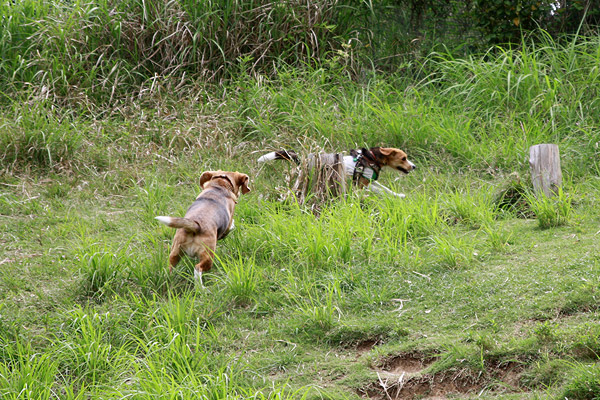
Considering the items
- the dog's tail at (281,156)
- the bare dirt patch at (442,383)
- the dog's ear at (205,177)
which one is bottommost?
the dog's tail at (281,156)

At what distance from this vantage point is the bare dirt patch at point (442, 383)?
3.12m

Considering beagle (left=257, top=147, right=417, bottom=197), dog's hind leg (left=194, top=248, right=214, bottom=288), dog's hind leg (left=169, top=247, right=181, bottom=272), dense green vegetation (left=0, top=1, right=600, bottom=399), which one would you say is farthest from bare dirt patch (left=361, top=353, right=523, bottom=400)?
beagle (left=257, top=147, right=417, bottom=197)

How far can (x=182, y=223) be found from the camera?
4.18 meters

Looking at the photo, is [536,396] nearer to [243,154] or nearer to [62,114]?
[243,154]

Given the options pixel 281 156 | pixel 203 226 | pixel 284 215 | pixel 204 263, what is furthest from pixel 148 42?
pixel 204 263

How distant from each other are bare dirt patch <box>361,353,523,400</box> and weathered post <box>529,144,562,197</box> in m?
2.70

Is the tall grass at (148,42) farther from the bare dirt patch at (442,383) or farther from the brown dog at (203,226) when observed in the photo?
the bare dirt patch at (442,383)

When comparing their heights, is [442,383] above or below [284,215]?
above

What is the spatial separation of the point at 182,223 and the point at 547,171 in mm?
3169

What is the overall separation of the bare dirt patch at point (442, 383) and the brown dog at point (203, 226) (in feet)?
5.07

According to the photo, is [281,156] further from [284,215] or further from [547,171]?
[547,171]

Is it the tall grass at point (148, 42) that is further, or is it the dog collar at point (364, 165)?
the tall grass at point (148, 42)

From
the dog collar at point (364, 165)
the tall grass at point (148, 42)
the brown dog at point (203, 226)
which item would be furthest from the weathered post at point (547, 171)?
the tall grass at point (148, 42)

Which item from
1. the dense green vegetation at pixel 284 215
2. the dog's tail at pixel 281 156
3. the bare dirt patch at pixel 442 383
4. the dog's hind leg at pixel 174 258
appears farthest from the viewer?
the dog's tail at pixel 281 156
